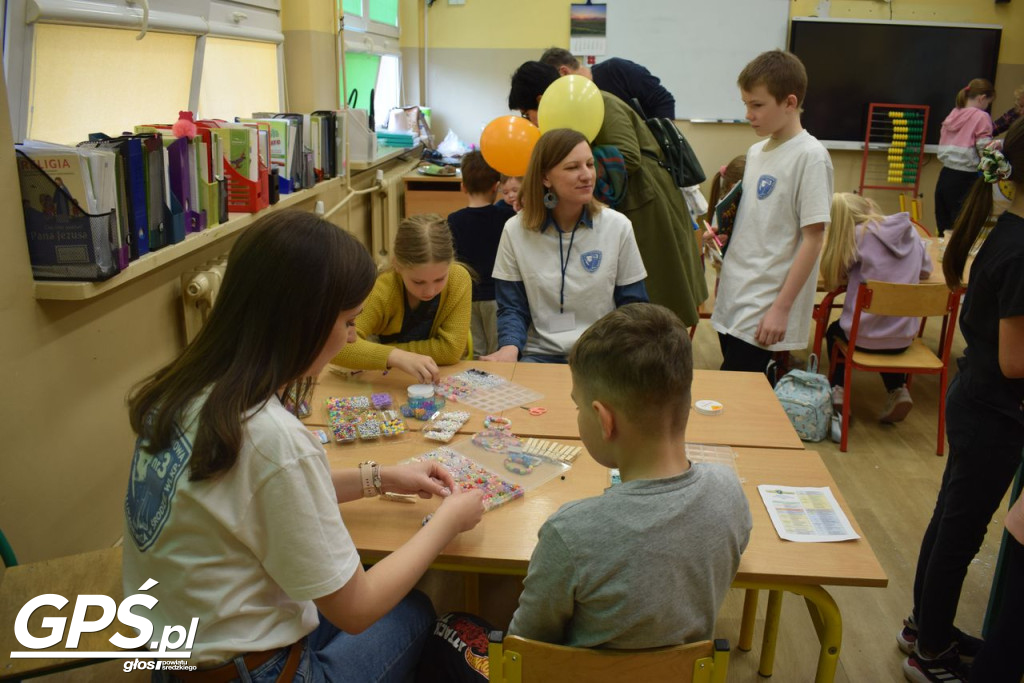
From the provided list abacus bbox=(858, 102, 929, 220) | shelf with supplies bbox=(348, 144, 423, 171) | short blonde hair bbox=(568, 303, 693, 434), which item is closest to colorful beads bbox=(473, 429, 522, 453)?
short blonde hair bbox=(568, 303, 693, 434)

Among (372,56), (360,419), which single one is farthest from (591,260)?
(372,56)

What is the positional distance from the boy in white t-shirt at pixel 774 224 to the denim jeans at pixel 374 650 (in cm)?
191

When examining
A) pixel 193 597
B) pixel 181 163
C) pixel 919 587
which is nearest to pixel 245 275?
pixel 193 597

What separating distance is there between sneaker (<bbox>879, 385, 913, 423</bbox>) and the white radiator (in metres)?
2.95

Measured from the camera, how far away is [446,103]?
6750 millimetres

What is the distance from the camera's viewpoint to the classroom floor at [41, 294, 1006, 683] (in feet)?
7.06

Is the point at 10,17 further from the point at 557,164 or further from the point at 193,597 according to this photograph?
the point at 193,597

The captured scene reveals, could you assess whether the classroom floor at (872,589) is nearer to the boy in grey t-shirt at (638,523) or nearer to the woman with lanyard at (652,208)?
the woman with lanyard at (652,208)

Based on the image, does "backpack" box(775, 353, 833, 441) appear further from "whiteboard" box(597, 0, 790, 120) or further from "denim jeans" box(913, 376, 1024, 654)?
"whiteboard" box(597, 0, 790, 120)

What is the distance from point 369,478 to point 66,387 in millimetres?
971

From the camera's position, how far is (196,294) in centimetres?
259

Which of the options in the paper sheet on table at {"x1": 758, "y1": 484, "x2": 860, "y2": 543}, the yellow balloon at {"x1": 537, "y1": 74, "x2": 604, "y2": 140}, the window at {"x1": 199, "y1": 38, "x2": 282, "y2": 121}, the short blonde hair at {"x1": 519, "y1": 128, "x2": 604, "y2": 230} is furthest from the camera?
the window at {"x1": 199, "y1": 38, "x2": 282, "y2": 121}

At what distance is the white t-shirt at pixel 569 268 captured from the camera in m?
2.63

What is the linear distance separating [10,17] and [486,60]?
195 inches
